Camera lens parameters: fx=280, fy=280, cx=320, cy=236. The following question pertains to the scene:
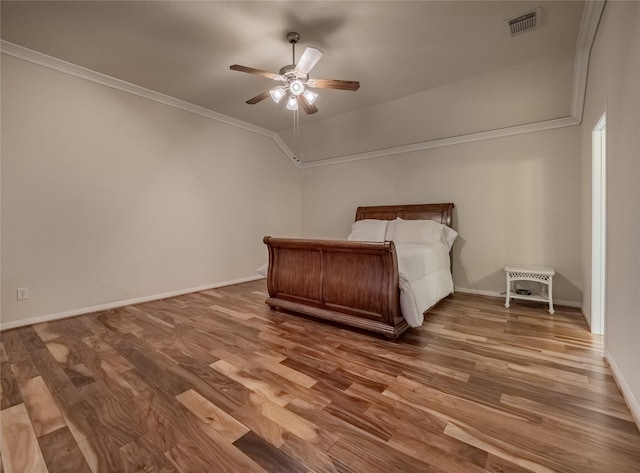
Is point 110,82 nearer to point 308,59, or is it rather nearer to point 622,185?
point 308,59

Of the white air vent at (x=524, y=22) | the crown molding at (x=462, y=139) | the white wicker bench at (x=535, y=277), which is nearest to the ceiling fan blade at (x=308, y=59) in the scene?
the white air vent at (x=524, y=22)

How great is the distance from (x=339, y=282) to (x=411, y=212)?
2.16 m

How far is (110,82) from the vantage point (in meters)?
3.32

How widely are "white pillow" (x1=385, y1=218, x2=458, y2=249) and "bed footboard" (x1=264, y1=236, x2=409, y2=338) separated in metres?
1.53

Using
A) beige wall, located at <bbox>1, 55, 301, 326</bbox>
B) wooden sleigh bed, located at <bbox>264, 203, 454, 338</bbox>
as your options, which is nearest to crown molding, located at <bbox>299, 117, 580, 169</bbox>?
beige wall, located at <bbox>1, 55, 301, 326</bbox>

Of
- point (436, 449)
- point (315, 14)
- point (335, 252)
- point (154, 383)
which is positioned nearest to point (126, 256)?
point (154, 383)

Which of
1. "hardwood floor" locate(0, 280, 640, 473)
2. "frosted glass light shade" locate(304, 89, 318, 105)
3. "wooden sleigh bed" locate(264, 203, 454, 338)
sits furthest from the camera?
"frosted glass light shade" locate(304, 89, 318, 105)

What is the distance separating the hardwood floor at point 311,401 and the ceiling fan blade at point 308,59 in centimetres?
233

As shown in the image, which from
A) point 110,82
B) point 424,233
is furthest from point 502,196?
point 110,82

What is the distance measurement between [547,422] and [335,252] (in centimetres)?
184

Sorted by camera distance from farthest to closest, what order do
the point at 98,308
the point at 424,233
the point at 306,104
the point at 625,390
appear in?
the point at 424,233
the point at 98,308
the point at 306,104
the point at 625,390

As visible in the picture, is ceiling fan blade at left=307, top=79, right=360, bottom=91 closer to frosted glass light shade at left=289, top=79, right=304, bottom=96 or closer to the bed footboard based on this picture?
frosted glass light shade at left=289, top=79, right=304, bottom=96

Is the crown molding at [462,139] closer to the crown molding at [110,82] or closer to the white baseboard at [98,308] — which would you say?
the crown molding at [110,82]

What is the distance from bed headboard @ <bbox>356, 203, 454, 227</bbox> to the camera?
403 centimetres
